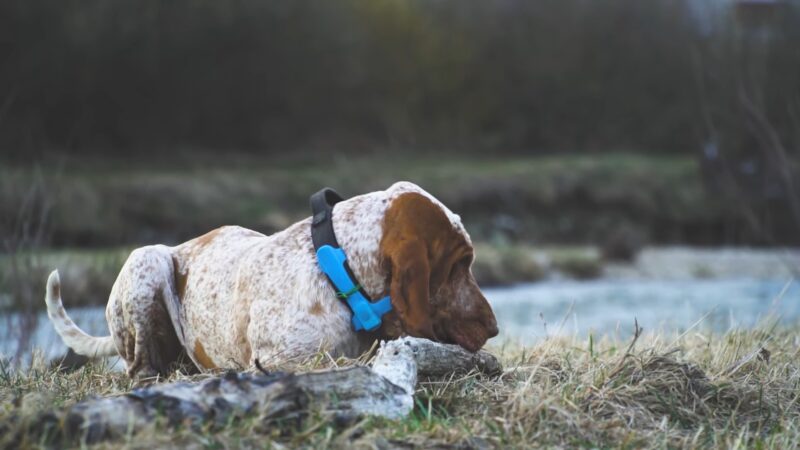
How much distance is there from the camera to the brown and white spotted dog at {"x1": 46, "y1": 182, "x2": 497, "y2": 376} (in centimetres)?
411

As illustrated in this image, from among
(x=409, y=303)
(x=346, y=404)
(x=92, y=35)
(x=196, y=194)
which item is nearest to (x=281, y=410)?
(x=346, y=404)

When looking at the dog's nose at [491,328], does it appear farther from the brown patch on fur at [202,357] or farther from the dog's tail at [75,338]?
the dog's tail at [75,338]

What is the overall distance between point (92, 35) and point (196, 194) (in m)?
5.50

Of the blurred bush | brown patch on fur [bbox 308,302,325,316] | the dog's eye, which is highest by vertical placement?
the blurred bush

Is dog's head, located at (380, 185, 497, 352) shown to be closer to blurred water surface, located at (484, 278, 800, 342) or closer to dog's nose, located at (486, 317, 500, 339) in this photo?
dog's nose, located at (486, 317, 500, 339)

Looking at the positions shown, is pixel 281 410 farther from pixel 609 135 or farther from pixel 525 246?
pixel 609 135

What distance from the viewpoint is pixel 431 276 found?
13.7 feet

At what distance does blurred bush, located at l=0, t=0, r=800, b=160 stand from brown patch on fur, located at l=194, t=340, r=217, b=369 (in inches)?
576

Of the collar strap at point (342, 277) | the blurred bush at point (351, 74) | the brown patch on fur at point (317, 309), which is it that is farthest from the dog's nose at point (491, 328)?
the blurred bush at point (351, 74)

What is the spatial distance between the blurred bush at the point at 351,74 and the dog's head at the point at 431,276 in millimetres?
14516

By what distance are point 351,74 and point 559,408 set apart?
103ft

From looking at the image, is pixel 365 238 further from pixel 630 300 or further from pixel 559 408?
pixel 630 300

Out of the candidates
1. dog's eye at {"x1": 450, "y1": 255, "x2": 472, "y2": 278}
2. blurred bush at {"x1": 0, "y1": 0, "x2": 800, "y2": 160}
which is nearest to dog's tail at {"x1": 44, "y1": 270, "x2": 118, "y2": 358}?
dog's eye at {"x1": 450, "y1": 255, "x2": 472, "y2": 278}

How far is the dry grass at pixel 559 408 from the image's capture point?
3225mm
